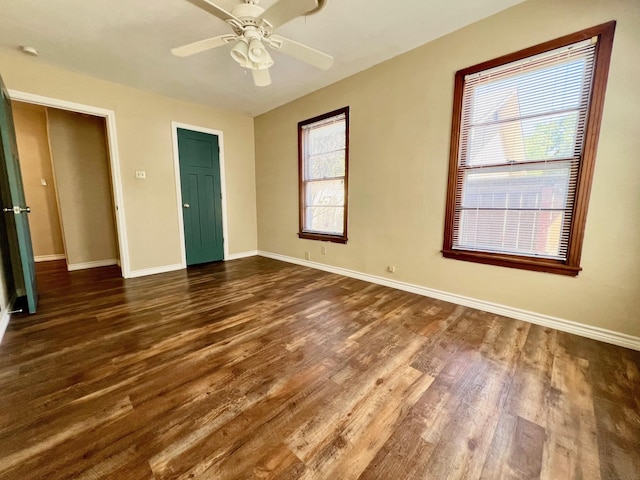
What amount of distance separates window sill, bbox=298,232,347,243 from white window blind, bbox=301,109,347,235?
0.07m

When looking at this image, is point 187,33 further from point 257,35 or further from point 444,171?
point 444,171

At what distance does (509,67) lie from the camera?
2266mm

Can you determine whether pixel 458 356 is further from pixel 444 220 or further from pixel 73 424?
pixel 73 424

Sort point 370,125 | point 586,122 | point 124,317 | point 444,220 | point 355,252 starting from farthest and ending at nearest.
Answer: point 355,252 < point 370,125 < point 444,220 < point 124,317 < point 586,122

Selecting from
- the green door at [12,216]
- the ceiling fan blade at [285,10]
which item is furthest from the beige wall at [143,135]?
the ceiling fan blade at [285,10]

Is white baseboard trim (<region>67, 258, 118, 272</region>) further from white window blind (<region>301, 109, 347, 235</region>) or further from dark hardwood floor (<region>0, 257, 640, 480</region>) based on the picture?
white window blind (<region>301, 109, 347, 235</region>)

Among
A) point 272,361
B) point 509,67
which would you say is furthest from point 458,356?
point 509,67

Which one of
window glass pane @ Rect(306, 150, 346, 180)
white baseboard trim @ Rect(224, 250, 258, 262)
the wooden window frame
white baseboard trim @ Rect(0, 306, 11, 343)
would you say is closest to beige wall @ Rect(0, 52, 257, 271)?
white baseboard trim @ Rect(224, 250, 258, 262)

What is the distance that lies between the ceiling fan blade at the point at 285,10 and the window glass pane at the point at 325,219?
2.35 m

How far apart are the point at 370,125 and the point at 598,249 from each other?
8.08ft

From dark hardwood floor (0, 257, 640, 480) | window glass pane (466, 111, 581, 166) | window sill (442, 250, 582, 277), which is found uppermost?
window glass pane (466, 111, 581, 166)

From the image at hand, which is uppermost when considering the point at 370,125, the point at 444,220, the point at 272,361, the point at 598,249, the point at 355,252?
the point at 370,125

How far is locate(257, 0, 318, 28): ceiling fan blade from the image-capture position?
1555 mm

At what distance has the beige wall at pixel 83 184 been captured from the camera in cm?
404
